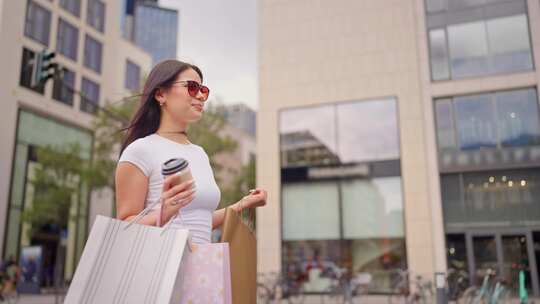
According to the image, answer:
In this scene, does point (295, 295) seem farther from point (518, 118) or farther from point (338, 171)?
point (518, 118)

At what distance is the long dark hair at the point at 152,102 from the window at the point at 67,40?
3268cm

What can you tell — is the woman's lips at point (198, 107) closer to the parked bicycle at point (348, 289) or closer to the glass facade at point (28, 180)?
the parked bicycle at point (348, 289)

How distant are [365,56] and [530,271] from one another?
10415 mm

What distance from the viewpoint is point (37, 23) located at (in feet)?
99.8

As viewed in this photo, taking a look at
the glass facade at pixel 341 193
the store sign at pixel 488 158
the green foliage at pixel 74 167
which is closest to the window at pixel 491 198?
the store sign at pixel 488 158

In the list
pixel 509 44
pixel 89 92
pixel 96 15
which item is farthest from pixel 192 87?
pixel 96 15

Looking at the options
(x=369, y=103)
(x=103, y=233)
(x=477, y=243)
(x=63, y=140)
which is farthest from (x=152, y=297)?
(x=63, y=140)

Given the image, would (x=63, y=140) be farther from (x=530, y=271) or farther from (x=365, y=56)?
(x=530, y=271)

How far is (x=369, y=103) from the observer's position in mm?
22453

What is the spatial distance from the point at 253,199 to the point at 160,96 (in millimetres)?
580

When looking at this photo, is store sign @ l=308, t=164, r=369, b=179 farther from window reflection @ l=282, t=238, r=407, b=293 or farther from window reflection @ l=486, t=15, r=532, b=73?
window reflection @ l=486, t=15, r=532, b=73

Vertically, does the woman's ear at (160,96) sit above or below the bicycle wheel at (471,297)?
above

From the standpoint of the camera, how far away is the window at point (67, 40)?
32.4 m

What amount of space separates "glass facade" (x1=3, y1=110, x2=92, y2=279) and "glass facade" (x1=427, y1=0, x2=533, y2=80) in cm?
1944
